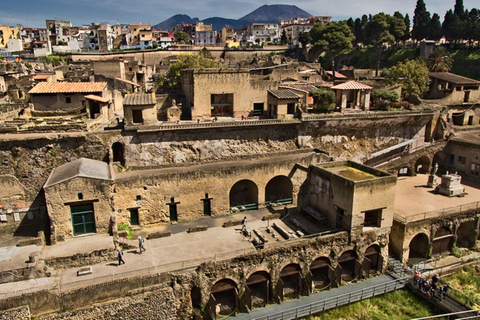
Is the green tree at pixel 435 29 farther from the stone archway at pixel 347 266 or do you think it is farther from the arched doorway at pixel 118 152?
the arched doorway at pixel 118 152

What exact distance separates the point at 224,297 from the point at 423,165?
2622 centimetres

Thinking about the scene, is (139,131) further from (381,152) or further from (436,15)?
(436,15)

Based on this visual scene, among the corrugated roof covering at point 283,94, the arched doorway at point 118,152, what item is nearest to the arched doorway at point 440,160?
the corrugated roof covering at point 283,94

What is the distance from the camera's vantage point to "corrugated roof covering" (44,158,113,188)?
20.9 metres

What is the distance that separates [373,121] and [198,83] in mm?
17631

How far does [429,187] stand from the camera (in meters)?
31.7

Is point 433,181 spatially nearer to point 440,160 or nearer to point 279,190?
point 440,160

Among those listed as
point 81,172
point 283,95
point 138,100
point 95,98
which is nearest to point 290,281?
point 81,172

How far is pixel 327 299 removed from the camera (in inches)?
795

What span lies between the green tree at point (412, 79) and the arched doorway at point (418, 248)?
2405 centimetres

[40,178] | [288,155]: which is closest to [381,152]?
[288,155]

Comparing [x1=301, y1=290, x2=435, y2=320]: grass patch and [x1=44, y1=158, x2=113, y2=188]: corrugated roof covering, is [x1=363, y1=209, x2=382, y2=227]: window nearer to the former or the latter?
[x1=301, y1=290, x2=435, y2=320]: grass patch

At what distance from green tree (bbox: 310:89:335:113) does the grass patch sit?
20.8 metres

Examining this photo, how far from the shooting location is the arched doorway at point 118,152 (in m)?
29.3
